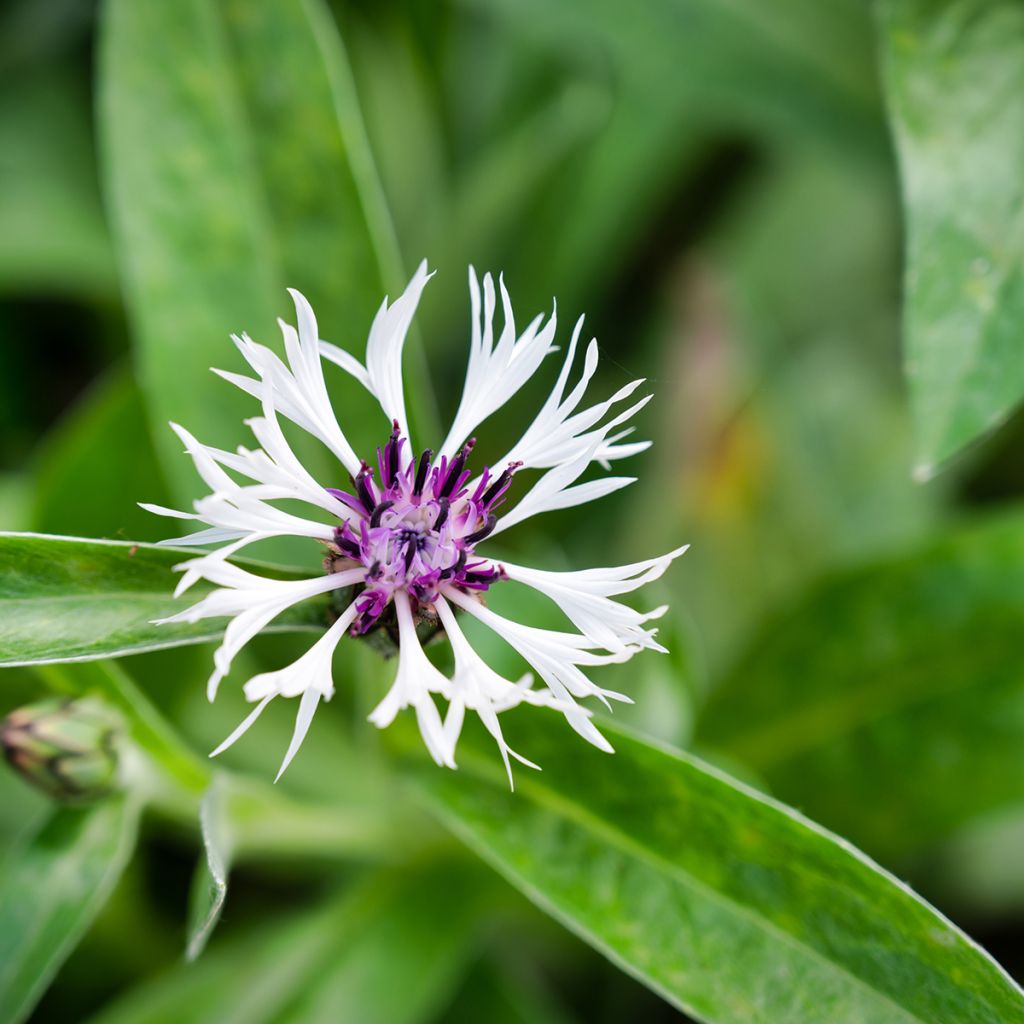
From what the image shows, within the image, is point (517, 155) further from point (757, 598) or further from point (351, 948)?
point (351, 948)

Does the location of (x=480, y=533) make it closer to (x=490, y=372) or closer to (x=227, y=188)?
(x=490, y=372)

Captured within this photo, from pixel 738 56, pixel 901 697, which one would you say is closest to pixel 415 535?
pixel 901 697

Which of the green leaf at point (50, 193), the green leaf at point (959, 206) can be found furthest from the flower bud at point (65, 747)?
the green leaf at point (50, 193)

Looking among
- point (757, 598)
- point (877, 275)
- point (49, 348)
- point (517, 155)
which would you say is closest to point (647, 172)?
point (517, 155)

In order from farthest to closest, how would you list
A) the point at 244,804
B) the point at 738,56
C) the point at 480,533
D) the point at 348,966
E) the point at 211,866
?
the point at 738,56
the point at 348,966
the point at 244,804
the point at 480,533
the point at 211,866

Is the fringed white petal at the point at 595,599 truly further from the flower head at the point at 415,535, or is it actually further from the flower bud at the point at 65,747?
the flower bud at the point at 65,747

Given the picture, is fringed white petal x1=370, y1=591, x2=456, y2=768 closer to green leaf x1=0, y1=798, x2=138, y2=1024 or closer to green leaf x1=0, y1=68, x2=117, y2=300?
green leaf x1=0, y1=798, x2=138, y2=1024

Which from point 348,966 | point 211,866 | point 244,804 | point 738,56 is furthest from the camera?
point 738,56
